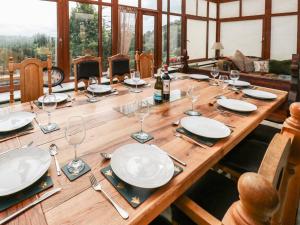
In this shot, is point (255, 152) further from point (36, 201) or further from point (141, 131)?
point (36, 201)

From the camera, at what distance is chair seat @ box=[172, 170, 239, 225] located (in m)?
1.07

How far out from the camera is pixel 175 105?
175 centimetres

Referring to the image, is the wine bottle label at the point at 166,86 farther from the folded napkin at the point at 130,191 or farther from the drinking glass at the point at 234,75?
the folded napkin at the point at 130,191

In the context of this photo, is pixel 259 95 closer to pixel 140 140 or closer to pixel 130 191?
pixel 140 140

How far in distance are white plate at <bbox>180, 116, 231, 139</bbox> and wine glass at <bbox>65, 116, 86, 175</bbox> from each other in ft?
1.88

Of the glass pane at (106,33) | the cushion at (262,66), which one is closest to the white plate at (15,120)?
the glass pane at (106,33)

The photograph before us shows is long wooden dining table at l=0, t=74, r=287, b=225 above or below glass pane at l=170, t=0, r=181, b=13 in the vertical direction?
below

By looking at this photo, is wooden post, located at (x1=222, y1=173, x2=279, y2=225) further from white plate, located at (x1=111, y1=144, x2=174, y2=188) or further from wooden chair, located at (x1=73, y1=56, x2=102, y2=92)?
wooden chair, located at (x1=73, y1=56, x2=102, y2=92)

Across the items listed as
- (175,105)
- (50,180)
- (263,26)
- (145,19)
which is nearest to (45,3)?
(145,19)

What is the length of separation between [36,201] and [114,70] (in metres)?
2.23

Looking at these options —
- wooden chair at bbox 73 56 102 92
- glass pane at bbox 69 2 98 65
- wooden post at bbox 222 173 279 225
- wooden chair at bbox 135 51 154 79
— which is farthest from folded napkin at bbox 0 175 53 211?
glass pane at bbox 69 2 98 65

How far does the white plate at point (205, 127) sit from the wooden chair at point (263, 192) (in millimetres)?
293

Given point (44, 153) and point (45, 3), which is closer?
point (44, 153)

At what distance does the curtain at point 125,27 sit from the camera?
4.34 metres
